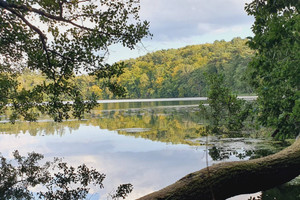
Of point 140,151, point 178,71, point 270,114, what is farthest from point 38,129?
point 178,71

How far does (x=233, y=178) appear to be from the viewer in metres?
2.59

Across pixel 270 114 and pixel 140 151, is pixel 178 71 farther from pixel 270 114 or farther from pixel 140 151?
pixel 270 114

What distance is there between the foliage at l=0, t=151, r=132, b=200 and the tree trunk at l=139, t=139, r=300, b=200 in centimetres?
370

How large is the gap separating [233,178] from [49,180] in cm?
541

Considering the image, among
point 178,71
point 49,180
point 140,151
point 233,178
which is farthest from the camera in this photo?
point 178,71

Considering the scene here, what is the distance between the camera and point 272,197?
495 cm

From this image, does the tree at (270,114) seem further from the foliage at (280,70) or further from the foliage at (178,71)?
the foliage at (178,71)

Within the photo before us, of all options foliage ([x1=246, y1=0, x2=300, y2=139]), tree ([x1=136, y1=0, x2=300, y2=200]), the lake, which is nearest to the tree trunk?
tree ([x1=136, y1=0, x2=300, y2=200])

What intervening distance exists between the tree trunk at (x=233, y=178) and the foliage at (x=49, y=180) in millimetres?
3704

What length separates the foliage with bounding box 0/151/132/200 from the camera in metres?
5.68

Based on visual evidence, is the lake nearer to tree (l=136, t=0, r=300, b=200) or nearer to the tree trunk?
tree (l=136, t=0, r=300, b=200)

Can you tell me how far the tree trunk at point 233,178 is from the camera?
239cm

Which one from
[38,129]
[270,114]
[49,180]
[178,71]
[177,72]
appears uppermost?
[178,71]

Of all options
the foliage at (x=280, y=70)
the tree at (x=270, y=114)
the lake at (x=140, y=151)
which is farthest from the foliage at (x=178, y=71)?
the foliage at (x=280, y=70)
